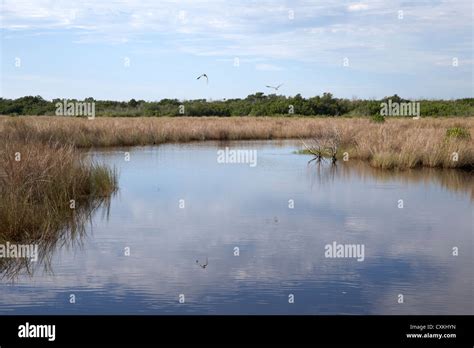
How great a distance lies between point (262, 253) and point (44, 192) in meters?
3.58

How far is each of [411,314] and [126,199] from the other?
672 cm

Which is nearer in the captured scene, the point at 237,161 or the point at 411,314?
the point at 411,314

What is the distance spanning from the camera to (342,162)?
680 inches

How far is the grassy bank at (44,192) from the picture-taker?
22.6 feet

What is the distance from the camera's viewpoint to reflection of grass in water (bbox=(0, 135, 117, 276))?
6809mm

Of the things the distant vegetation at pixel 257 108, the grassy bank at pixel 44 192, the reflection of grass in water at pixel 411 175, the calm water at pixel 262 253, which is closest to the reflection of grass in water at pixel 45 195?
the grassy bank at pixel 44 192

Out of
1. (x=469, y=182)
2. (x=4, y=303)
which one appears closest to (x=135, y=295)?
(x=4, y=303)

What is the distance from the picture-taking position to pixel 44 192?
847cm

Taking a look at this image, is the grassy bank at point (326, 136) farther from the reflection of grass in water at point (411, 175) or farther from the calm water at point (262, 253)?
the calm water at point (262, 253)

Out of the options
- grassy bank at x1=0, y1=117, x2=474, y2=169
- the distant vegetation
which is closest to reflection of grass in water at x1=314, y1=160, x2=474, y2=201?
grassy bank at x1=0, y1=117, x2=474, y2=169

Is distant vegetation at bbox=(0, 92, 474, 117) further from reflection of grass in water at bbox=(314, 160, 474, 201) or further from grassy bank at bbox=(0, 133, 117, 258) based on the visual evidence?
grassy bank at bbox=(0, 133, 117, 258)

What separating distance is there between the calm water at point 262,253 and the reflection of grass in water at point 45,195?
275 mm
